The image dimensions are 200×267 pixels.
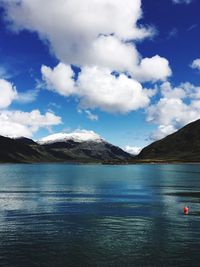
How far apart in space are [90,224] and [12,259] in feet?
84.3

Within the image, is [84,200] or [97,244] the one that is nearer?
[97,244]

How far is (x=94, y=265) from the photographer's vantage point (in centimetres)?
4812

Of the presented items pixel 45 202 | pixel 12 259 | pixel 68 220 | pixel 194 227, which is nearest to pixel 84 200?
pixel 45 202

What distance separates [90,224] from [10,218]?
1814 centimetres

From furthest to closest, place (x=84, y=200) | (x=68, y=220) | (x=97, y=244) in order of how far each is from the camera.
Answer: (x=84, y=200), (x=68, y=220), (x=97, y=244)

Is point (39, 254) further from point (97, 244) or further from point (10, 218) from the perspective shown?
point (10, 218)

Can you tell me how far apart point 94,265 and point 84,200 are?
6759 cm

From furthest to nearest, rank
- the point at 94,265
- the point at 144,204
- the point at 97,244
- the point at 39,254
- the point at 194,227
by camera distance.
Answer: the point at 144,204 < the point at 194,227 < the point at 97,244 < the point at 39,254 < the point at 94,265

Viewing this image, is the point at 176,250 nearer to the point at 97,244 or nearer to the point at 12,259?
the point at 97,244

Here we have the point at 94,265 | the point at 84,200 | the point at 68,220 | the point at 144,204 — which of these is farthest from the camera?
the point at 84,200

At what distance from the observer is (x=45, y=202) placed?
109 m

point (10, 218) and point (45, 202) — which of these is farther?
point (45, 202)

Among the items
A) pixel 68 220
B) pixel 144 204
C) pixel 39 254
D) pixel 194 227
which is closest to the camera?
pixel 39 254

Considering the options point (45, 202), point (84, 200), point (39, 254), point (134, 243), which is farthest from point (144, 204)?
point (39, 254)
